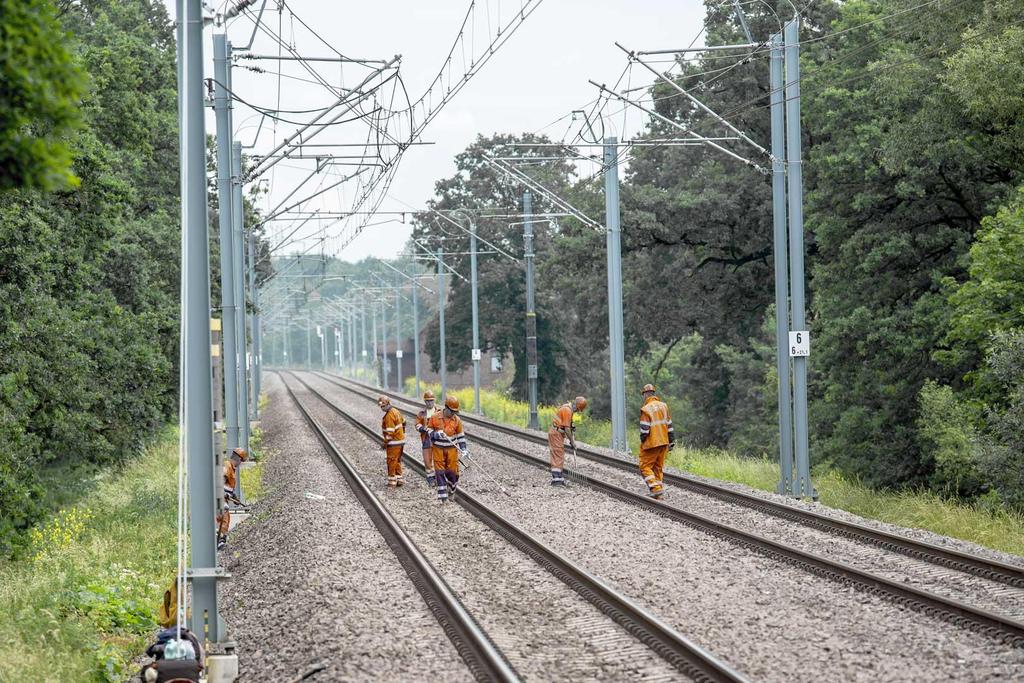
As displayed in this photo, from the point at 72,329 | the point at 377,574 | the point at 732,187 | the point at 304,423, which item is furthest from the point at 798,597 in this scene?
the point at 304,423

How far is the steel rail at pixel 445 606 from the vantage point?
9.66 m

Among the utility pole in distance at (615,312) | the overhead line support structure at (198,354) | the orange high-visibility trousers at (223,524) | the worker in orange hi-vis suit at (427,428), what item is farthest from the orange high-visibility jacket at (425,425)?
the overhead line support structure at (198,354)

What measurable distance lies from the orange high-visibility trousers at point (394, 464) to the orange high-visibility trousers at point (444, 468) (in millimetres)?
2538

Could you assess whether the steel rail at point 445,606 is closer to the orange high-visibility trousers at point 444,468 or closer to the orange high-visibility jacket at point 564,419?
the orange high-visibility trousers at point 444,468

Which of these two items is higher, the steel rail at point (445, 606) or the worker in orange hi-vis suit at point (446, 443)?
the worker in orange hi-vis suit at point (446, 443)

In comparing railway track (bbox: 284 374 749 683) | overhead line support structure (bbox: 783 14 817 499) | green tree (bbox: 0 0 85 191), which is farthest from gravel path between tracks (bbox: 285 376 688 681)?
overhead line support structure (bbox: 783 14 817 499)

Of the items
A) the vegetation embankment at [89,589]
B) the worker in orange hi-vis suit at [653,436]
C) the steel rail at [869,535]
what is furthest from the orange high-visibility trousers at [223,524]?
the steel rail at [869,535]

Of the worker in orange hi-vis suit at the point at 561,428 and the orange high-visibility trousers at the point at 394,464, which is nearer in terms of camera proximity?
the worker in orange hi-vis suit at the point at 561,428

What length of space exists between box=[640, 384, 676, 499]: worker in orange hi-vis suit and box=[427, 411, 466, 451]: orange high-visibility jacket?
3011 millimetres

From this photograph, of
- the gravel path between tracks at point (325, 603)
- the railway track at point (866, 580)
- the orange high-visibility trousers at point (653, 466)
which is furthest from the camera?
the orange high-visibility trousers at point (653, 466)

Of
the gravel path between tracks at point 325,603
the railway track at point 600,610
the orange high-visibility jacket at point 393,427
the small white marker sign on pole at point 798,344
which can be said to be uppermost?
the small white marker sign on pole at point 798,344

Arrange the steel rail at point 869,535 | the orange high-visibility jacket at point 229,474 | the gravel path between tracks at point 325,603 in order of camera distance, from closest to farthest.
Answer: the gravel path between tracks at point 325,603, the steel rail at point 869,535, the orange high-visibility jacket at point 229,474

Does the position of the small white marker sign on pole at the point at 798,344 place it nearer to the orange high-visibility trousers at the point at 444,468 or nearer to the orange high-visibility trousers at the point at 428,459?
the orange high-visibility trousers at the point at 444,468

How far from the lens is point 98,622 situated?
13078mm
